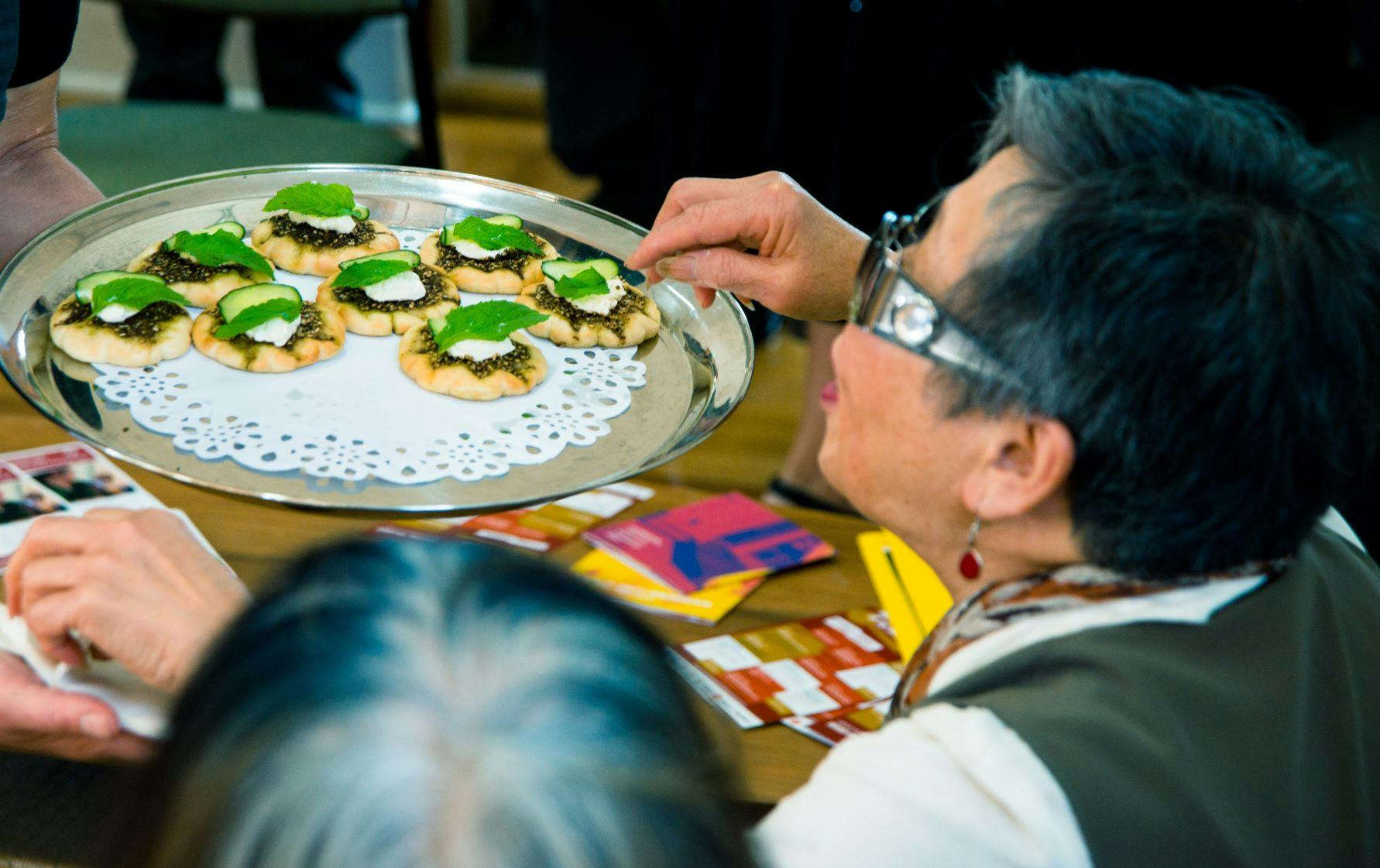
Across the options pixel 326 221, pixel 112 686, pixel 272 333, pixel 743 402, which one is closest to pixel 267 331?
pixel 272 333

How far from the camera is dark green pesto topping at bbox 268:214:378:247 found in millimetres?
1477

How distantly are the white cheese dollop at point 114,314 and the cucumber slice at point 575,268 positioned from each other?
1.50 feet

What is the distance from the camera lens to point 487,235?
1479 millimetres

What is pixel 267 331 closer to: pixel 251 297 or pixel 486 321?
pixel 251 297

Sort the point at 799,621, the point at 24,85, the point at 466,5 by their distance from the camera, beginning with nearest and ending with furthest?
1. the point at 799,621
2. the point at 24,85
3. the point at 466,5

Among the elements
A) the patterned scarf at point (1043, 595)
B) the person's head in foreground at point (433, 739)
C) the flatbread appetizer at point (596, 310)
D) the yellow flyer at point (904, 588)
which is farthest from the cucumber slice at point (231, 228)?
the person's head in foreground at point (433, 739)

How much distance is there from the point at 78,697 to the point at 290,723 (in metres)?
0.55

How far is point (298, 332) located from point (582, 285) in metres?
0.31

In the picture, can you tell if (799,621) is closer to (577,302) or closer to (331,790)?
(577,302)

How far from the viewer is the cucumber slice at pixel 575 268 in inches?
57.6

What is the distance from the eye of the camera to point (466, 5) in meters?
4.82

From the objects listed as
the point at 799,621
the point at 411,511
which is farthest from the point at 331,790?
the point at 799,621

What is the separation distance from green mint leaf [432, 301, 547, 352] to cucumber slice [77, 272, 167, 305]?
0.30 m

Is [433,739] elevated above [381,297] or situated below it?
above
